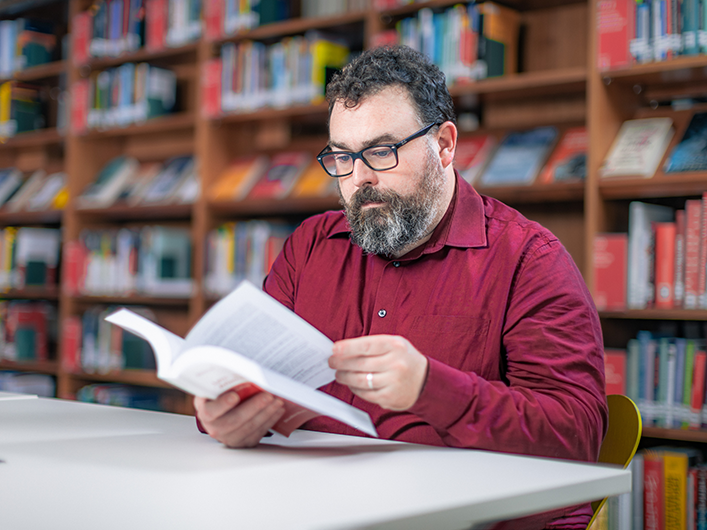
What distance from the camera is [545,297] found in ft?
4.34

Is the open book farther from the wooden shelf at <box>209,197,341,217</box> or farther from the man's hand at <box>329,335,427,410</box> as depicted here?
the wooden shelf at <box>209,197,341,217</box>

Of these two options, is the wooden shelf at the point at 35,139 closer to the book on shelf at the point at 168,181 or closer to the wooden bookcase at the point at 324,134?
the wooden bookcase at the point at 324,134

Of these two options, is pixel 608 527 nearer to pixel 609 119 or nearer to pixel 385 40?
pixel 609 119

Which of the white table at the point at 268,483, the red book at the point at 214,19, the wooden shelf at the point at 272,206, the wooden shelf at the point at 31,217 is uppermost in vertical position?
the red book at the point at 214,19

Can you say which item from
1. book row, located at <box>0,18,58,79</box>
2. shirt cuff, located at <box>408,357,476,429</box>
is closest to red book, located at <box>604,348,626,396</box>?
shirt cuff, located at <box>408,357,476,429</box>

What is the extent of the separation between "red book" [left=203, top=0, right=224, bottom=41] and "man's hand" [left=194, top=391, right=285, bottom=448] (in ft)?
9.07

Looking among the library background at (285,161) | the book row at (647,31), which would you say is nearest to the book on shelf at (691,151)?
the library background at (285,161)

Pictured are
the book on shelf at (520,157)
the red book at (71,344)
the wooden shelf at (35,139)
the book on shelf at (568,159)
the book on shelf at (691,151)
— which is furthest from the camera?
the wooden shelf at (35,139)

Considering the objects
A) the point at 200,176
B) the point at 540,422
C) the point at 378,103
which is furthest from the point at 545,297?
the point at 200,176

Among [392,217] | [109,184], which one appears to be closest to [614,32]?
[392,217]

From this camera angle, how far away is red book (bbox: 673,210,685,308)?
2340 mm

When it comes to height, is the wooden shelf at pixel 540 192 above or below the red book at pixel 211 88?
below

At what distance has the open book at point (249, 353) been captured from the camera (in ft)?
3.09

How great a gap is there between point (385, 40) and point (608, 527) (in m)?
1.90
